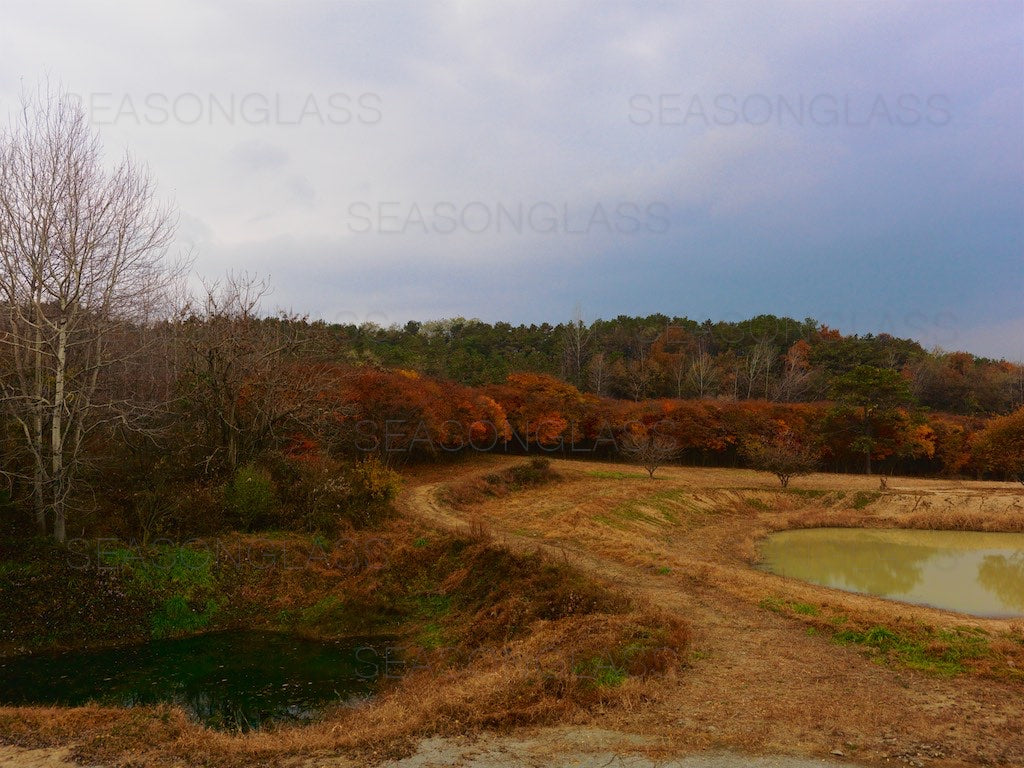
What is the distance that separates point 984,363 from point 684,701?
96.1m

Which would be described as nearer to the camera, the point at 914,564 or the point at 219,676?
the point at 219,676

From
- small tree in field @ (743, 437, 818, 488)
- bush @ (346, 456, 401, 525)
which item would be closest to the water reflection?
small tree in field @ (743, 437, 818, 488)

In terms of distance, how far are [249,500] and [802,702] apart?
1551 cm

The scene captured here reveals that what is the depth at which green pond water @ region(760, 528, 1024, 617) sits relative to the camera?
17.2m

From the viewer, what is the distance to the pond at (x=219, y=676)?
10.9 metres

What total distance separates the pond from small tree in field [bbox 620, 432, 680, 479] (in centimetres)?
2424

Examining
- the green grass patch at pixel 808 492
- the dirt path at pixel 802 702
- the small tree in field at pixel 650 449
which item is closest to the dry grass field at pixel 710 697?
the dirt path at pixel 802 702

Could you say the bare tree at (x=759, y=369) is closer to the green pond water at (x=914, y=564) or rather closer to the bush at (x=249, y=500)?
the green pond water at (x=914, y=564)

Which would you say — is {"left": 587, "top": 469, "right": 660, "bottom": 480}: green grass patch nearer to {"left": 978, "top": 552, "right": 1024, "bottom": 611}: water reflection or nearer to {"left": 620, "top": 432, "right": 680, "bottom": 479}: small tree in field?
{"left": 620, "top": 432, "right": 680, "bottom": 479}: small tree in field

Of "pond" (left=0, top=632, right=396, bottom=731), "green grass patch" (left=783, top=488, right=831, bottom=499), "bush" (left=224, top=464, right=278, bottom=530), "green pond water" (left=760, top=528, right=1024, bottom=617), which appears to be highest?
"bush" (left=224, top=464, right=278, bottom=530)

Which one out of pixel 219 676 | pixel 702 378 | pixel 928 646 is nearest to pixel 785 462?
pixel 928 646

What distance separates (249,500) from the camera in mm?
18422

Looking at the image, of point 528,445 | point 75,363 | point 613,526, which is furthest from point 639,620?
point 528,445

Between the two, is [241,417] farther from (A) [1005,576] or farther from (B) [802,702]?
(A) [1005,576]
